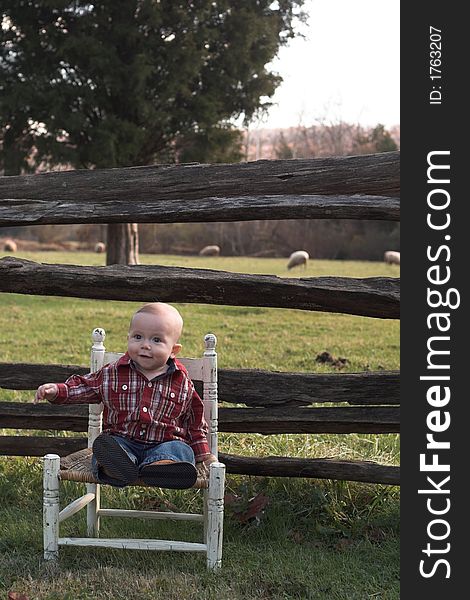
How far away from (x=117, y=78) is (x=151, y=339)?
13.5 meters

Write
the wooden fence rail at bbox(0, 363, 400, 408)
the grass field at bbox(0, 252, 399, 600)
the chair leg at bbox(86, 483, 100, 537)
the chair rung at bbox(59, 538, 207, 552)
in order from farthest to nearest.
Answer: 1. the wooden fence rail at bbox(0, 363, 400, 408)
2. the chair leg at bbox(86, 483, 100, 537)
3. the chair rung at bbox(59, 538, 207, 552)
4. the grass field at bbox(0, 252, 399, 600)

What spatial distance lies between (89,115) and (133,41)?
68.4 inches

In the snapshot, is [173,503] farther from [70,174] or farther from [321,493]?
[70,174]

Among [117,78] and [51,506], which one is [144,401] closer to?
[51,506]

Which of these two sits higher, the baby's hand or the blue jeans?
→ the baby's hand

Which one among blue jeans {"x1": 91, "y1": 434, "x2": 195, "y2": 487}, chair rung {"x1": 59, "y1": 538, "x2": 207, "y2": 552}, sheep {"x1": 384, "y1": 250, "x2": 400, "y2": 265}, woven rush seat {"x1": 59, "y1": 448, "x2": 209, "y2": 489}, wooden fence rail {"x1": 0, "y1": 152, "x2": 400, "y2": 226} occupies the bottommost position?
chair rung {"x1": 59, "y1": 538, "x2": 207, "y2": 552}

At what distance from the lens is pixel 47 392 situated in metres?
3.21

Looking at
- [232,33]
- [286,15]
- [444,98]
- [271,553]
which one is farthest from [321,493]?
[286,15]

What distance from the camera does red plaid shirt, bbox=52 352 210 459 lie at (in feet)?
10.7

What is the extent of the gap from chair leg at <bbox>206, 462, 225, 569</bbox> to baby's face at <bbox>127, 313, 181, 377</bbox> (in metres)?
0.50

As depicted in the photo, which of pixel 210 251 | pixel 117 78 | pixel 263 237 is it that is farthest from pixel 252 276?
pixel 263 237

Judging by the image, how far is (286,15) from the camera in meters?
18.5

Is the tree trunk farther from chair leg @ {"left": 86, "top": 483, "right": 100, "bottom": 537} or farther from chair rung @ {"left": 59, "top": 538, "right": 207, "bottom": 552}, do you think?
chair rung @ {"left": 59, "top": 538, "right": 207, "bottom": 552}

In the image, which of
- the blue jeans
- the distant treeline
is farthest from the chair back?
the distant treeline
